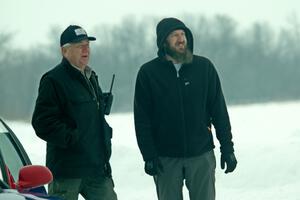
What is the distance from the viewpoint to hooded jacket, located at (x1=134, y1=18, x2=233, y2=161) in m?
7.32

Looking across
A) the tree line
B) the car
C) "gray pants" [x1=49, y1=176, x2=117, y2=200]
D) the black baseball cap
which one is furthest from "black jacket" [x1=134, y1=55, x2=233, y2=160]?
the tree line

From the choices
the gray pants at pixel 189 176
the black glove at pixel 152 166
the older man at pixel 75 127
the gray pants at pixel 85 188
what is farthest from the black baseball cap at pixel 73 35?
the gray pants at pixel 189 176

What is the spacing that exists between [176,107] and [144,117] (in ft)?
0.83

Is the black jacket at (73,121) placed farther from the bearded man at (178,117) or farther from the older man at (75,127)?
the bearded man at (178,117)

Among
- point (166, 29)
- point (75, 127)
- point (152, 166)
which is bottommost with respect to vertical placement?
point (152, 166)

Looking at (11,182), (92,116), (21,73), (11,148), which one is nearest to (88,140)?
(92,116)

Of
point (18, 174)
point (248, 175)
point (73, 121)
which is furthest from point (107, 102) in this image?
point (248, 175)

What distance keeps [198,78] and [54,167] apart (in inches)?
54.4

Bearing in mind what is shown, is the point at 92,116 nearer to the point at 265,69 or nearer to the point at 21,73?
the point at 21,73

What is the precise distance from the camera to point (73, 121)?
6645mm

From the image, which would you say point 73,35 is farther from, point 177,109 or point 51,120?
point 177,109

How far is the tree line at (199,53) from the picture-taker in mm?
85500

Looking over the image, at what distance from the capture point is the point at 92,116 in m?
6.66

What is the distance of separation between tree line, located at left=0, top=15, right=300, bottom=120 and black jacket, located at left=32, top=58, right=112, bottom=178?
69789mm
